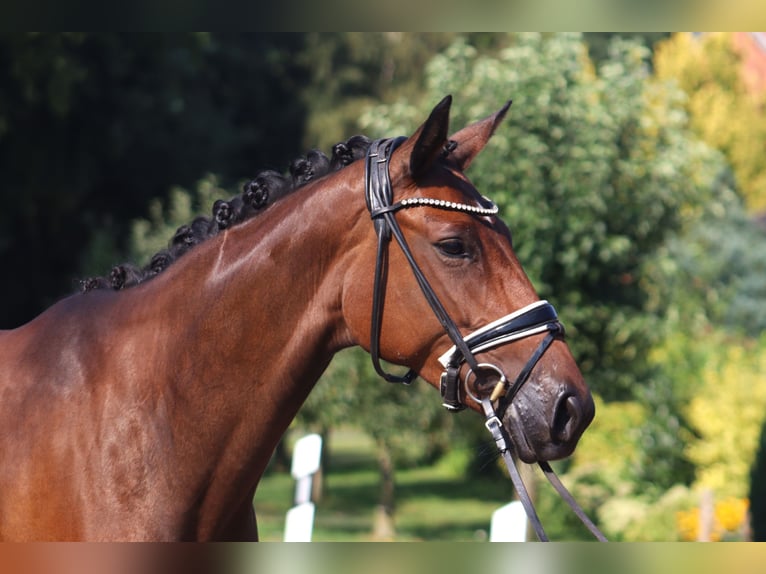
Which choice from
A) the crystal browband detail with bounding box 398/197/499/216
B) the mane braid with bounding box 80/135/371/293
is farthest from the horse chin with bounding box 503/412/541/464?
the mane braid with bounding box 80/135/371/293

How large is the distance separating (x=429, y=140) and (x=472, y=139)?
339 millimetres

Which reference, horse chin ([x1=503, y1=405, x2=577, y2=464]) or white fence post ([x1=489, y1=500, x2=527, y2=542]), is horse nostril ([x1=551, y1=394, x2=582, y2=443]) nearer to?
horse chin ([x1=503, y1=405, x2=577, y2=464])

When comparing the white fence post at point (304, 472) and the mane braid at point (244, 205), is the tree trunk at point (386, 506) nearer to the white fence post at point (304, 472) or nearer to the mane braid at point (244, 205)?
the white fence post at point (304, 472)

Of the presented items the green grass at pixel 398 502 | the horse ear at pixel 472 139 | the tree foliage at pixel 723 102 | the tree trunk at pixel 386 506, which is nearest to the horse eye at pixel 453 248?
the horse ear at pixel 472 139

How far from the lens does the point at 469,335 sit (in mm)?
2553

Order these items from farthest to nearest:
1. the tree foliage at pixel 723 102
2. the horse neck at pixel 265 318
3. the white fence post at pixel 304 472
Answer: the tree foliage at pixel 723 102 → the white fence post at pixel 304 472 → the horse neck at pixel 265 318

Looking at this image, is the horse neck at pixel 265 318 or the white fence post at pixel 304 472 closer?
the horse neck at pixel 265 318

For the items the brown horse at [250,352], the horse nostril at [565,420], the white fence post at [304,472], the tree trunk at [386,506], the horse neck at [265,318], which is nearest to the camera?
the horse nostril at [565,420]

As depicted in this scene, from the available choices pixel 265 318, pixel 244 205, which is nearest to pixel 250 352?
pixel 265 318

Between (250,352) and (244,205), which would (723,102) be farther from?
(250,352)

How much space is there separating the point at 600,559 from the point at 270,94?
2674 centimetres

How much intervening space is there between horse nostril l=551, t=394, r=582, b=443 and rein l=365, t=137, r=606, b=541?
0.11m

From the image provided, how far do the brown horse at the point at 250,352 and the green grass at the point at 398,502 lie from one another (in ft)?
32.0

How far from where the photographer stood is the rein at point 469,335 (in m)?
2.49
